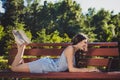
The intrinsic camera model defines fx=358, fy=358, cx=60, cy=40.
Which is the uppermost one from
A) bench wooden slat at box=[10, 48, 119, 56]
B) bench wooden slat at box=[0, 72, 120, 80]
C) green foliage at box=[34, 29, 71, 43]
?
bench wooden slat at box=[10, 48, 119, 56]

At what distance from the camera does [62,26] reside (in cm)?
5703

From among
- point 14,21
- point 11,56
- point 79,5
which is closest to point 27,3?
point 79,5

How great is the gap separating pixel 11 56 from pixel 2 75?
53.3 inches

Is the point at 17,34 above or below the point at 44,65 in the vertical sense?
above

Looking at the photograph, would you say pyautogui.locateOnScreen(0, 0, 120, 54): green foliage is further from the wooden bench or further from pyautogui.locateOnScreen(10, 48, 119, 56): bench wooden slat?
the wooden bench

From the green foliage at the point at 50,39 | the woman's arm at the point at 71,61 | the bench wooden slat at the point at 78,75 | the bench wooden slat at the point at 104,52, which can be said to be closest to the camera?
the bench wooden slat at the point at 78,75

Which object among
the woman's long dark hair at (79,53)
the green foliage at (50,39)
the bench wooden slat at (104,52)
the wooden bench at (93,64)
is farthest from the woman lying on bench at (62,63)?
the green foliage at (50,39)

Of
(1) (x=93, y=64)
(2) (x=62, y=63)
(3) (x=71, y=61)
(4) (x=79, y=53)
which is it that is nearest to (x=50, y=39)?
(1) (x=93, y=64)

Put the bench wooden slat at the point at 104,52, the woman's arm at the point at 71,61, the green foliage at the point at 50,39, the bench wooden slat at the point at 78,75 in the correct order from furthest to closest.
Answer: the green foliage at the point at 50,39 < the bench wooden slat at the point at 104,52 < the woman's arm at the point at 71,61 < the bench wooden slat at the point at 78,75

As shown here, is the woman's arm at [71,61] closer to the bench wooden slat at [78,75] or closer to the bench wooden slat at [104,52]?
the bench wooden slat at [78,75]

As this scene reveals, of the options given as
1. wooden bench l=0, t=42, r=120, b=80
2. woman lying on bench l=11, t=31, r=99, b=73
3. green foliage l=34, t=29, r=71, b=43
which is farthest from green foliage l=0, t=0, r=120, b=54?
woman lying on bench l=11, t=31, r=99, b=73

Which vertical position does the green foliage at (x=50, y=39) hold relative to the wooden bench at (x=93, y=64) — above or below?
below

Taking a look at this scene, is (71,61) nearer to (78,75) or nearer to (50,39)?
(78,75)

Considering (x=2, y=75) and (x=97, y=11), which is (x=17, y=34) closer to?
(x=2, y=75)
